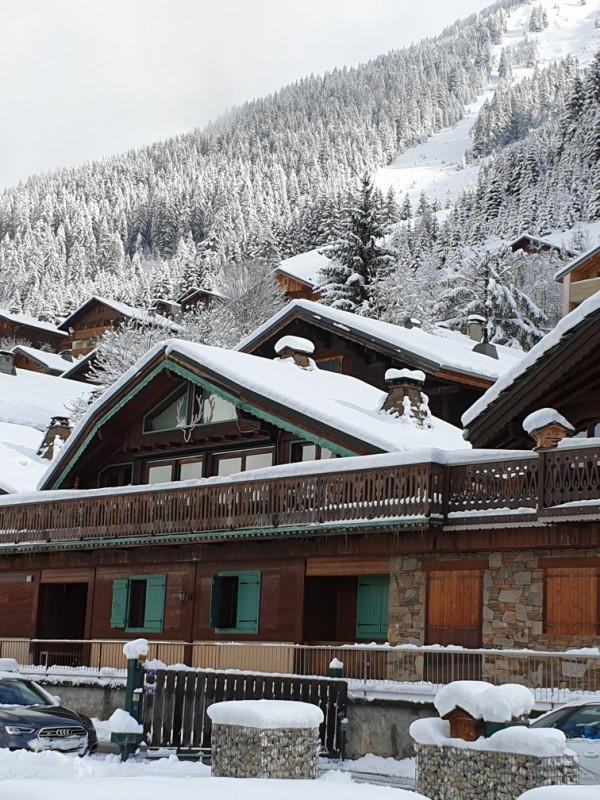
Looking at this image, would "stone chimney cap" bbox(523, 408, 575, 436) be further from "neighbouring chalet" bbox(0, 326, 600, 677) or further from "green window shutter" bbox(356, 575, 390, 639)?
"green window shutter" bbox(356, 575, 390, 639)

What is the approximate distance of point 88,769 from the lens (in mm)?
16656

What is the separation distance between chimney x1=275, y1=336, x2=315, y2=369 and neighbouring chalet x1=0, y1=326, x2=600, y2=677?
0.07m

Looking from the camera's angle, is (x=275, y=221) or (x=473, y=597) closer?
(x=473, y=597)

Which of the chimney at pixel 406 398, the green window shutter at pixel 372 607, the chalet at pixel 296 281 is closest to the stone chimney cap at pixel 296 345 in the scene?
the chimney at pixel 406 398

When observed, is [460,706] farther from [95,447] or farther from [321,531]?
[95,447]

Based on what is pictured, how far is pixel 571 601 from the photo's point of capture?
22.7m

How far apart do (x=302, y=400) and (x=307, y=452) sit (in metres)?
2.44

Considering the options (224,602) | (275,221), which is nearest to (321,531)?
(224,602)

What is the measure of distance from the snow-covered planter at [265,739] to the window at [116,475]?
20.8 metres

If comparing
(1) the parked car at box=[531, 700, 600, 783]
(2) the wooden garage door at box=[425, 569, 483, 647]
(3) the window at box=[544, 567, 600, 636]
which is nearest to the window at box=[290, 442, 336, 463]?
(2) the wooden garage door at box=[425, 569, 483, 647]

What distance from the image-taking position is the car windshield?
2084 cm

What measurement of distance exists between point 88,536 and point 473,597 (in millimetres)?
11345

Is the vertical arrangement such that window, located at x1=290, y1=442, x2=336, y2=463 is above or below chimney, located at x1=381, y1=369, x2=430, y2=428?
below

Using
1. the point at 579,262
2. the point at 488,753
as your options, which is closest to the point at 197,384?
the point at 488,753
